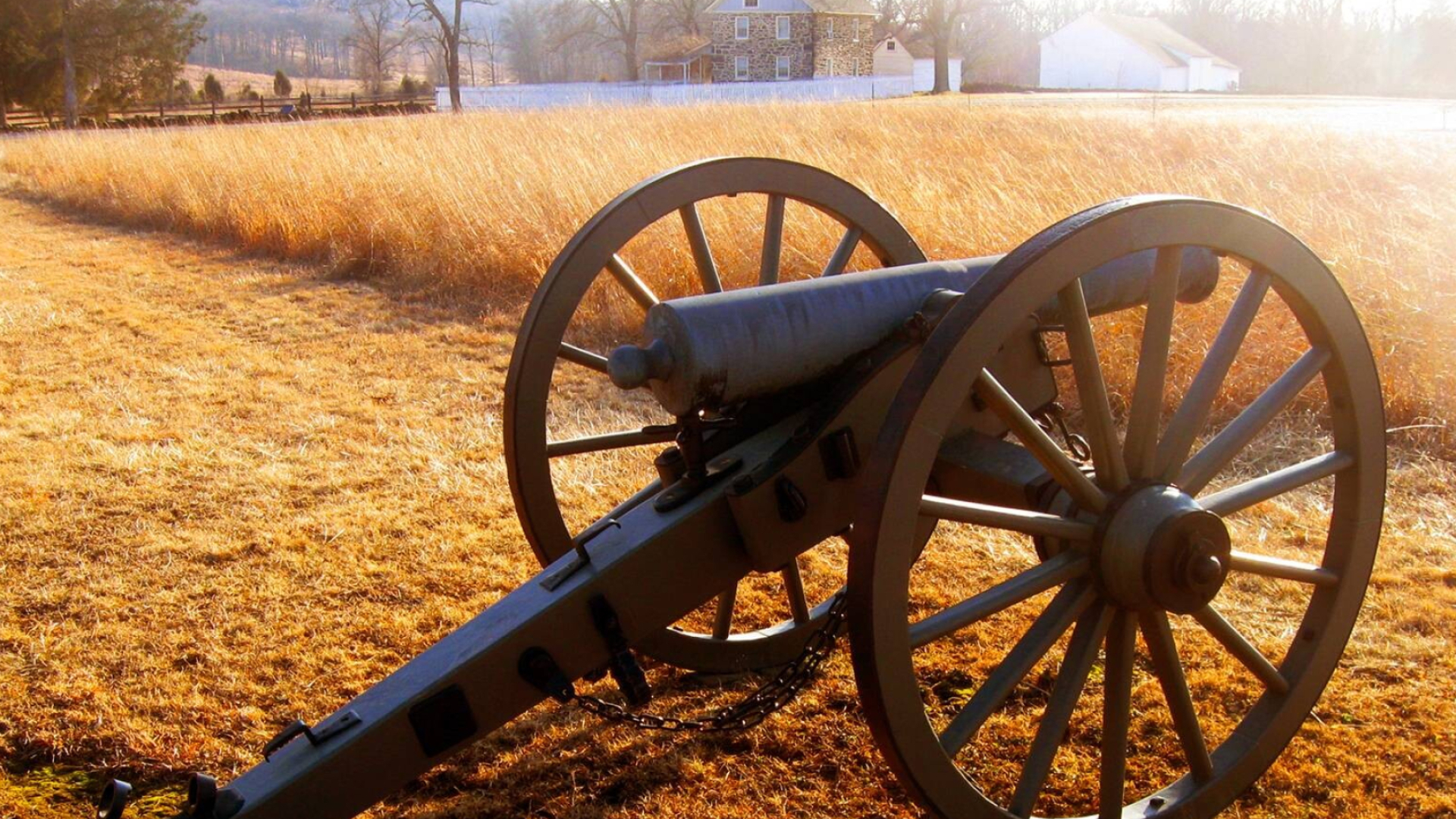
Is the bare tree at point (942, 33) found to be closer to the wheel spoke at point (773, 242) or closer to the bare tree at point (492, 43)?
the bare tree at point (492, 43)

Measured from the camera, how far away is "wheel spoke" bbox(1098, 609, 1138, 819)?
7.35ft

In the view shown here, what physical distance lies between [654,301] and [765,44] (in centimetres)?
5173

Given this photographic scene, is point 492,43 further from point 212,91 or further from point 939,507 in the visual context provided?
point 939,507

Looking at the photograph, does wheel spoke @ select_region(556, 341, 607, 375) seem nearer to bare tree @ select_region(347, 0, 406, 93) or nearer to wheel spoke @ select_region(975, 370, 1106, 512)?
wheel spoke @ select_region(975, 370, 1106, 512)

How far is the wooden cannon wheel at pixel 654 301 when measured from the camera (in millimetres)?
2854

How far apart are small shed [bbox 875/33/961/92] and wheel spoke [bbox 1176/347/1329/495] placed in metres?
48.3

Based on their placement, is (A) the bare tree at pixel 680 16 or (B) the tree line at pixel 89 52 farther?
(A) the bare tree at pixel 680 16

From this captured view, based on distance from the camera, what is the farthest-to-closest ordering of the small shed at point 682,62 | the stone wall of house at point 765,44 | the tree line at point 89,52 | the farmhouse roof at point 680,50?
the farmhouse roof at point 680,50 → the small shed at point 682,62 → the stone wall of house at point 765,44 → the tree line at point 89,52

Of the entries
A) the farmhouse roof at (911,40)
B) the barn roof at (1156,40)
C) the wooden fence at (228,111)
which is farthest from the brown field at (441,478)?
the farmhouse roof at (911,40)

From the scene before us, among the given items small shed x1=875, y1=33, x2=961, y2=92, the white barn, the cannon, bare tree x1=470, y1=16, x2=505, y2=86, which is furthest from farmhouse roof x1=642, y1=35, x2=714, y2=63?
the cannon

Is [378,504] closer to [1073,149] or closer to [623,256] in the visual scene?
[623,256]

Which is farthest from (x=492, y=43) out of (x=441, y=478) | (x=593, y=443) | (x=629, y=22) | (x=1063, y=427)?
(x=1063, y=427)

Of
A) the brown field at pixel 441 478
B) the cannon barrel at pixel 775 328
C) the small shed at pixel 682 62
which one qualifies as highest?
the small shed at pixel 682 62

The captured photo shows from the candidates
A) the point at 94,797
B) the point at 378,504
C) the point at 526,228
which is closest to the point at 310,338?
the point at 526,228
